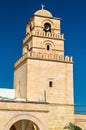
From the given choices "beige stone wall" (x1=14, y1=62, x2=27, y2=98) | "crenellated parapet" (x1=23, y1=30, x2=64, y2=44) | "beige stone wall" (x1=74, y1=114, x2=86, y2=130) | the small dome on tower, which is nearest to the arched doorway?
"beige stone wall" (x1=14, y1=62, x2=27, y2=98)

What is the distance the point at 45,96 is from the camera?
3002 cm

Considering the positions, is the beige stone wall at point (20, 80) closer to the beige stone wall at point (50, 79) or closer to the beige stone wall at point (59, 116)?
the beige stone wall at point (50, 79)

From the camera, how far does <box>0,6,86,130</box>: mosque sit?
2973 cm

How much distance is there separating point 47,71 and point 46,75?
15.4 inches

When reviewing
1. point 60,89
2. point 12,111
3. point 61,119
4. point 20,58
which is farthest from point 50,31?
point 12,111

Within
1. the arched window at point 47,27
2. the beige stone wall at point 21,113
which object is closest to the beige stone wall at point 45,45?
the arched window at point 47,27

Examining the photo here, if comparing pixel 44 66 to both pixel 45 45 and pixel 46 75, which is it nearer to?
pixel 46 75

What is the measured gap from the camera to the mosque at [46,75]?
97.6 ft

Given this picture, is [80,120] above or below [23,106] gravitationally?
below

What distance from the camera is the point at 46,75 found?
30781 millimetres

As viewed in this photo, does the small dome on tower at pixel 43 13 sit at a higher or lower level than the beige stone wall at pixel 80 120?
higher

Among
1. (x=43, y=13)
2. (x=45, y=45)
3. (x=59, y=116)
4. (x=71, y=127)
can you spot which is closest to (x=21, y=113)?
(x=71, y=127)

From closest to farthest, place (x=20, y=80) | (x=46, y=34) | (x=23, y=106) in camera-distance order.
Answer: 1. (x=23, y=106)
2. (x=20, y=80)
3. (x=46, y=34)

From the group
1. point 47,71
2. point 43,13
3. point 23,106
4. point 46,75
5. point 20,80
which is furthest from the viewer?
point 43,13
